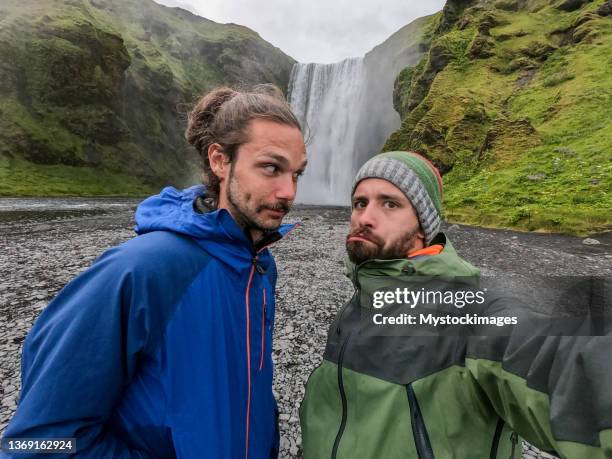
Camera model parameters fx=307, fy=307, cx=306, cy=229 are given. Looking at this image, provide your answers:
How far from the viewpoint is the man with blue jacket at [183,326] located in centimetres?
153

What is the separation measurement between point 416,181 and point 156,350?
2328 mm

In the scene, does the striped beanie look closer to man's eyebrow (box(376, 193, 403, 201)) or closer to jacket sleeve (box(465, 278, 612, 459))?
man's eyebrow (box(376, 193, 403, 201))

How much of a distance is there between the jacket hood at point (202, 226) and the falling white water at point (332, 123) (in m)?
64.3

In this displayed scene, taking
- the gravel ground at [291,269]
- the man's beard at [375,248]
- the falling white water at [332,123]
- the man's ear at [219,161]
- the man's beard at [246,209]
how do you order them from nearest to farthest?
the man's beard at [246,209]
the man's ear at [219,161]
the man's beard at [375,248]
the gravel ground at [291,269]
the falling white water at [332,123]

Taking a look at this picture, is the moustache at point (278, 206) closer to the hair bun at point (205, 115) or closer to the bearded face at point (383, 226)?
the bearded face at point (383, 226)

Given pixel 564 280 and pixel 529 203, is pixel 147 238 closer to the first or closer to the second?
pixel 564 280

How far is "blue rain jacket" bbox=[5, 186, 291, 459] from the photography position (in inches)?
59.5

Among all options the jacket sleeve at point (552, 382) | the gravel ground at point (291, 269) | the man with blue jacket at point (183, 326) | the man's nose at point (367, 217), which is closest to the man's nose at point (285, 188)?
the man with blue jacket at point (183, 326)

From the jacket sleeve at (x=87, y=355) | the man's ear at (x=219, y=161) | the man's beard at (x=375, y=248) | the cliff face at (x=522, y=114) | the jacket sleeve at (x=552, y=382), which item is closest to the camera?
the jacket sleeve at (x=552, y=382)

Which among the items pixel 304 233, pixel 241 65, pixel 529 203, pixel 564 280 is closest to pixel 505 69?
pixel 529 203

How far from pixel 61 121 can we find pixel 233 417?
77.4 metres

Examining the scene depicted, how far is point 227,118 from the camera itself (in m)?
2.36

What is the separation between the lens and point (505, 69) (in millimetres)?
40000

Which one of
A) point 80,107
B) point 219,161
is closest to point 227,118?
point 219,161
